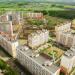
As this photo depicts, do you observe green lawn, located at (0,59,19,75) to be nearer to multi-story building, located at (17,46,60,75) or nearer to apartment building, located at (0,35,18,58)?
multi-story building, located at (17,46,60,75)

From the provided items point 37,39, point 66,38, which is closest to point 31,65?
point 37,39

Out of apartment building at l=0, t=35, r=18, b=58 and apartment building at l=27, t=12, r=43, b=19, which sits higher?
apartment building at l=27, t=12, r=43, b=19

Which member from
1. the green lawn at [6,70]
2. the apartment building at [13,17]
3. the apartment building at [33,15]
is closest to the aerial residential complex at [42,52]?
the green lawn at [6,70]

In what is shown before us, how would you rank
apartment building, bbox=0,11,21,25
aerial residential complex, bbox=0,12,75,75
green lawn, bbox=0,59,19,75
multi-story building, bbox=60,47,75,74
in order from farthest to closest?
apartment building, bbox=0,11,21,25
green lawn, bbox=0,59,19,75
multi-story building, bbox=60,47,75,74
aerial residential complex, bbox=0,12,75,75

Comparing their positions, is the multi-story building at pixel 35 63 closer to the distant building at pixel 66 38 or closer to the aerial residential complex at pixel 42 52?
the aerial residential complex at pixel 42 52

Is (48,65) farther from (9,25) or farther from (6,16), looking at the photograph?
(6,16)

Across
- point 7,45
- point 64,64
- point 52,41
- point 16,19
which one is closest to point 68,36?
point 52,41

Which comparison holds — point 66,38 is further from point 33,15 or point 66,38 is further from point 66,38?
point 33,15

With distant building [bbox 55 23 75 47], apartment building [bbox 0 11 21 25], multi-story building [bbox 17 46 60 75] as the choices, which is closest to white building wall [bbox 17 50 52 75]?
multi-story building [bbox 17 46 60 75]
